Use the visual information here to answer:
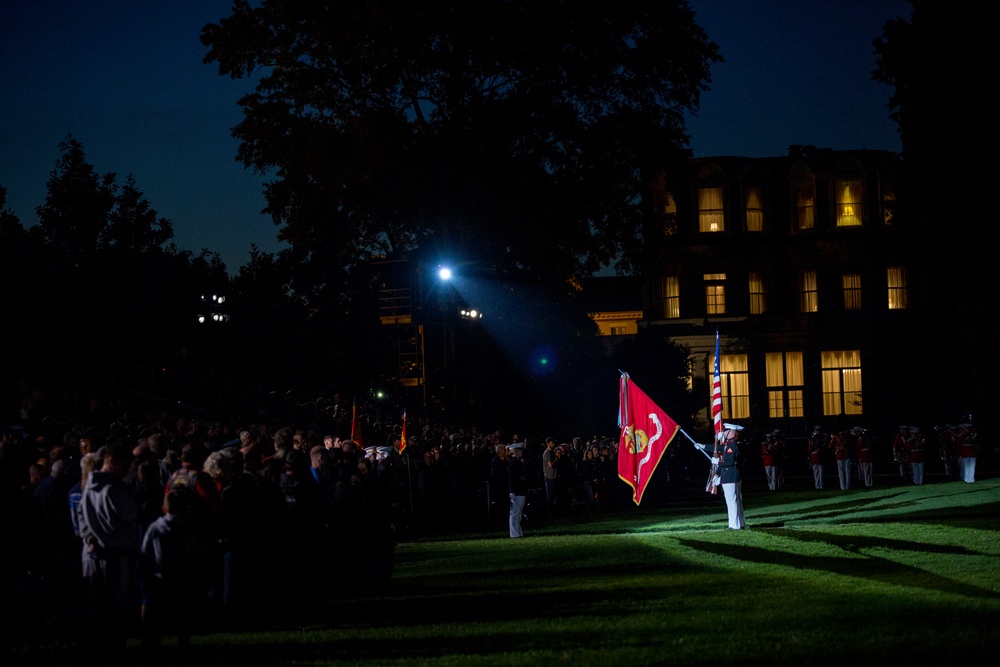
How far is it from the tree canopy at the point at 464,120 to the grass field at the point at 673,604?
60.9ft

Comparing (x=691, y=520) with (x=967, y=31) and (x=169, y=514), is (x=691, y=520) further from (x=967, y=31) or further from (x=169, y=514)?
(x=169, y=514)

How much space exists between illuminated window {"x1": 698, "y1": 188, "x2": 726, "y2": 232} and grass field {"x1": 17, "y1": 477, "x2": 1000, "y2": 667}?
36.7 meters

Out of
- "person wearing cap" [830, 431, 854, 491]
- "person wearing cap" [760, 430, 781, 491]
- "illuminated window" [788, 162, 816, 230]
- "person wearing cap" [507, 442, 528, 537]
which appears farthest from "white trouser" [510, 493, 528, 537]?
"illuminated window" [788, 162, 816, 230]

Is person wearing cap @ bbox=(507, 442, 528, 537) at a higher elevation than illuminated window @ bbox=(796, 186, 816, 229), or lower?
lower

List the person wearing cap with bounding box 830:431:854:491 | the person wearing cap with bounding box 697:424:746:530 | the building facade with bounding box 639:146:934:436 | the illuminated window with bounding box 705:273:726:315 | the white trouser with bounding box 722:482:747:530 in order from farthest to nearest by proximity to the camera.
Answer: the illuminated window with bounding box 705:273:726:315 < the building facade with bounding box 639:146:934:436 < the person wearing cap with bounding box 830:431:854:491 < the white trouser with bounding box 722:482:747:530 < the person wearing cap with bounding box 697:424:746:530

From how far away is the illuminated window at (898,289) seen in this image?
6031 cm

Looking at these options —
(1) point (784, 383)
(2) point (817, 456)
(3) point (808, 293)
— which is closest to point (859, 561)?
(2) point (817, 456)

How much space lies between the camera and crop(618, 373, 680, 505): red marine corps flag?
80.5 feet

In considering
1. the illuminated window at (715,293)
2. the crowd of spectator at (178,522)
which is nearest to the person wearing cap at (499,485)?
the crowd of spectator at (178,522)

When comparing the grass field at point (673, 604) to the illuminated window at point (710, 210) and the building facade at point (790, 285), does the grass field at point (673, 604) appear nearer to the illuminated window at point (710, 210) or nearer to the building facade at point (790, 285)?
the building facade at point (790, 285)

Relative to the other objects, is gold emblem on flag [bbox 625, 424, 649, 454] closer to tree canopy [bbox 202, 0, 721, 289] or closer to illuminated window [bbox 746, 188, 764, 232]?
tree canopy [bbox 202, 0, 721, 289]

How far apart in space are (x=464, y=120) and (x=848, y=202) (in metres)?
25.4

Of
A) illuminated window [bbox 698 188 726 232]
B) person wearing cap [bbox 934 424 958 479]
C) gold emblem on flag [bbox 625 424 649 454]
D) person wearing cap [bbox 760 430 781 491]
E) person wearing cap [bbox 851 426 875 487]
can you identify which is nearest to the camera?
gold emblem on flag [bbox 625 424 649 454]

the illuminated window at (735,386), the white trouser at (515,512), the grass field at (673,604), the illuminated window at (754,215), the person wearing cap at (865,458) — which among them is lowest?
the grass field at (673,604)
